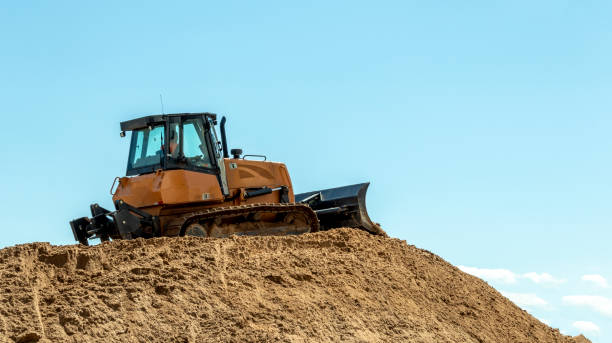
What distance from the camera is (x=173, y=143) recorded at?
13711 mm

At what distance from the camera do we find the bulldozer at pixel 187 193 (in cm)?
1327

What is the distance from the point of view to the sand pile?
8930 mm

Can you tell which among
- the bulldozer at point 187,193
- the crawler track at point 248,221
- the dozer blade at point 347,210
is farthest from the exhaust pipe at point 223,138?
the dozer blade at point 347,210

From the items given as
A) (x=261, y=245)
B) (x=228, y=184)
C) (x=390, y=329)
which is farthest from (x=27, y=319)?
(x=228, y=184)

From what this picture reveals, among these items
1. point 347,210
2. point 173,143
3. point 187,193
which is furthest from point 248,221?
point 347,210

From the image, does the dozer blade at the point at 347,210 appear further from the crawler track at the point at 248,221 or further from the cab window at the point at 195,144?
the cab window at the point at 195,144

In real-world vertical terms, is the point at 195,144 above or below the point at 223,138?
below

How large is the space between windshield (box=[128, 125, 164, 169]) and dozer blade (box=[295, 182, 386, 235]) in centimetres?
351

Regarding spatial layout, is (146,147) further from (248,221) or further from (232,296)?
(232,296)

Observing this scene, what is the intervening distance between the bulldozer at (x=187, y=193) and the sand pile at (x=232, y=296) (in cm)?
157

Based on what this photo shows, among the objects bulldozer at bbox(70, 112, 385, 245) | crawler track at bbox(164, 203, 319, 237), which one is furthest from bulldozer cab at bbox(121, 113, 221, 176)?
crawler track at bbox(164, 203, 319, 237)

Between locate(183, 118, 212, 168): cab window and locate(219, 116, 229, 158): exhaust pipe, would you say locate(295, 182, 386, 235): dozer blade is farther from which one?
locate(183, 118, 212, 168): cab window

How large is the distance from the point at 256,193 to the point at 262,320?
548cm

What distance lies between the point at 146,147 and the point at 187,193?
51.2 inches
